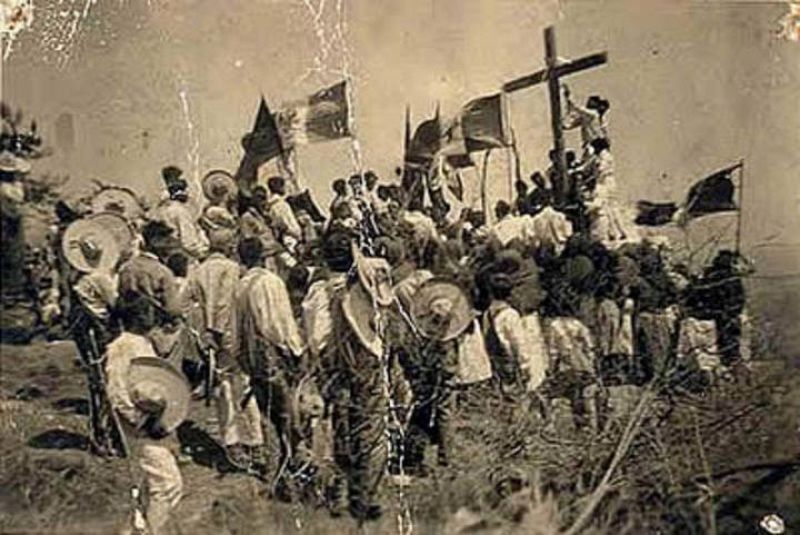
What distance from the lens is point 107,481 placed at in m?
4.84

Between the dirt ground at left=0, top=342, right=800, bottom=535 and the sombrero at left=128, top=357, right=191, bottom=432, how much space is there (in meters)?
0.05

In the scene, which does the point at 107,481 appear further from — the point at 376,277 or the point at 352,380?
the point at 376,277

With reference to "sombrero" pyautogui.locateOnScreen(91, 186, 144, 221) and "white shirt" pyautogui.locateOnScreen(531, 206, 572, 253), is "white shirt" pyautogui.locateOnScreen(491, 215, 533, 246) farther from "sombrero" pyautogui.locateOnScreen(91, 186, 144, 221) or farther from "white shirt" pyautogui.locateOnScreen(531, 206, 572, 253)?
"sombrero" pyautogui.locateOnScreen(91, 186, 144, 221)

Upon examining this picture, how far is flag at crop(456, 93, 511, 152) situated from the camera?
485 centimetres

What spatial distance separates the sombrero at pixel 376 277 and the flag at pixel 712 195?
1.00 m

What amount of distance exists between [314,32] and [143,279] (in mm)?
970

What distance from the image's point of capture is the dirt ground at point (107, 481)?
4.81 metres

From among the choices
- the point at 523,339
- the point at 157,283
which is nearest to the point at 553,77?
the point at 523,339

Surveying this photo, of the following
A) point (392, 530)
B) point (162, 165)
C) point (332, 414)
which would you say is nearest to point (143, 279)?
point (162, 165)

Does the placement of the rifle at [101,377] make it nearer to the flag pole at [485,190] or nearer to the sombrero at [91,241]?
the sombrero at [91,241]

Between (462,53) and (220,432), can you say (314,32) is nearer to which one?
(462,53)

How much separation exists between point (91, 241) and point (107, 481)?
2.54 feet

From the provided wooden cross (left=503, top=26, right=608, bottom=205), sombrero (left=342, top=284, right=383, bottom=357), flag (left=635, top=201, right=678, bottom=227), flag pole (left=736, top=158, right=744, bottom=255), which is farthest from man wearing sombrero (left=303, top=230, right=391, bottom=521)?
flag pole (left=736, top=158, right=744, bottom=255)

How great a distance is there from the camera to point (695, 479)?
16.1 feet
